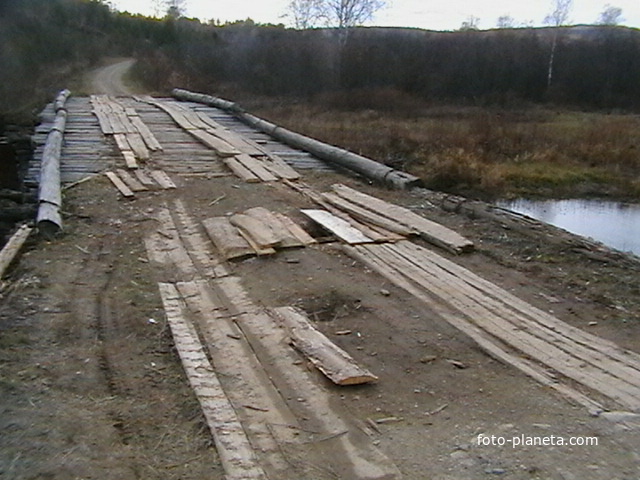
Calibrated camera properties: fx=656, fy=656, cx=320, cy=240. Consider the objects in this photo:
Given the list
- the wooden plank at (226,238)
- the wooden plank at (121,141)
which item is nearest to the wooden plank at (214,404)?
the wooden plank at (226,238)

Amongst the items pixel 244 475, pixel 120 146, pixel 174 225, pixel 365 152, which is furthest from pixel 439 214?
pixel 365 152

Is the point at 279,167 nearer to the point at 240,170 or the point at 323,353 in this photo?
the point at 240,170

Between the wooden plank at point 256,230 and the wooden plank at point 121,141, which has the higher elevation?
the wooden plank at point 121,141

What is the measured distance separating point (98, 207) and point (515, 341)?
17.1ft

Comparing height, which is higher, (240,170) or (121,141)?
(121,141)

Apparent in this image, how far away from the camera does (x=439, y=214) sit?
7.40 m

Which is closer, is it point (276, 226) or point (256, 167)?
point (276, 226)

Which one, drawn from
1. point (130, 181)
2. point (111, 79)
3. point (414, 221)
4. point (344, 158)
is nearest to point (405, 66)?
point (111, 79)

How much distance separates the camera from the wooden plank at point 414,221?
609 centimetres

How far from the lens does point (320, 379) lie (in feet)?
12.3

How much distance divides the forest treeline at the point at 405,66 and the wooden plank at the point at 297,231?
21.7 meters

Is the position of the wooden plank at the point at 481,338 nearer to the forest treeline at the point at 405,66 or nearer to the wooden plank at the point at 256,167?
the wooden plank at the point at 256,167

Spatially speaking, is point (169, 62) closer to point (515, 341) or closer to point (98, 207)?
point (98, 207)

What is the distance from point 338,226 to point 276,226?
0.63 m
